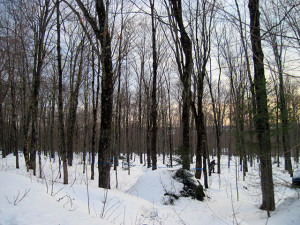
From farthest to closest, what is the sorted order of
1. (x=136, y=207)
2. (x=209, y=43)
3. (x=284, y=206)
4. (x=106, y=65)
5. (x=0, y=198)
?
(x=209, y=43)
(x=106, y=65)
(x=284, y=206)
(x=136, y=207)
(x=0, y=198)

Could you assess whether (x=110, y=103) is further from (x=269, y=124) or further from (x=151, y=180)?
(x=269, y=124)

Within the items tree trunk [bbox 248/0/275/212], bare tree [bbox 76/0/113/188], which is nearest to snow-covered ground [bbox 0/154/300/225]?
tree trunk [bbox 248/0/275/212]

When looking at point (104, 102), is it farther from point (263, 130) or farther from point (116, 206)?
point (263, 130)

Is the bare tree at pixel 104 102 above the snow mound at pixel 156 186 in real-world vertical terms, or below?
above

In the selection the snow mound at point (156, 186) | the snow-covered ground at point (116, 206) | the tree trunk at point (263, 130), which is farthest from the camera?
the snow mound at point (156, 186)

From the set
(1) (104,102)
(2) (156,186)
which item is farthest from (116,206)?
(1) (104,102)

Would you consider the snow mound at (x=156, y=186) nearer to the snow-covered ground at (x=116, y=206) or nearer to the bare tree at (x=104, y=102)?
the snow-covered ground at (x=116, y=206)

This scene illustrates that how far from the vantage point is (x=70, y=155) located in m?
16.9

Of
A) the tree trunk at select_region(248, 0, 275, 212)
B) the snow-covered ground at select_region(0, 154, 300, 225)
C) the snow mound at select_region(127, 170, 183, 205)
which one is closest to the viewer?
the snow-covered ground at select_region(0, 154, 300, 225)

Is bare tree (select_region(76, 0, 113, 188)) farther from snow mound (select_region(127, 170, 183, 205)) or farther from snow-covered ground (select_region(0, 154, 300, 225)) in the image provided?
snow mound (select_region(127, 170, 183, 205))

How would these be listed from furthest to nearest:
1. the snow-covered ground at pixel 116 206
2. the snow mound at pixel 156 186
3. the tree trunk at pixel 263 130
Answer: the snow mound at pixel 156 186 < the tree trunk at pixel 263 130 < the snow-covered ground at pixel 116 206

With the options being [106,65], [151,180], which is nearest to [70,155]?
[151,180]

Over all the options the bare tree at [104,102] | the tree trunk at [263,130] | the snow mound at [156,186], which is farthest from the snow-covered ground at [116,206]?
the bare tree at [104,102]

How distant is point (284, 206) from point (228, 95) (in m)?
16.3
